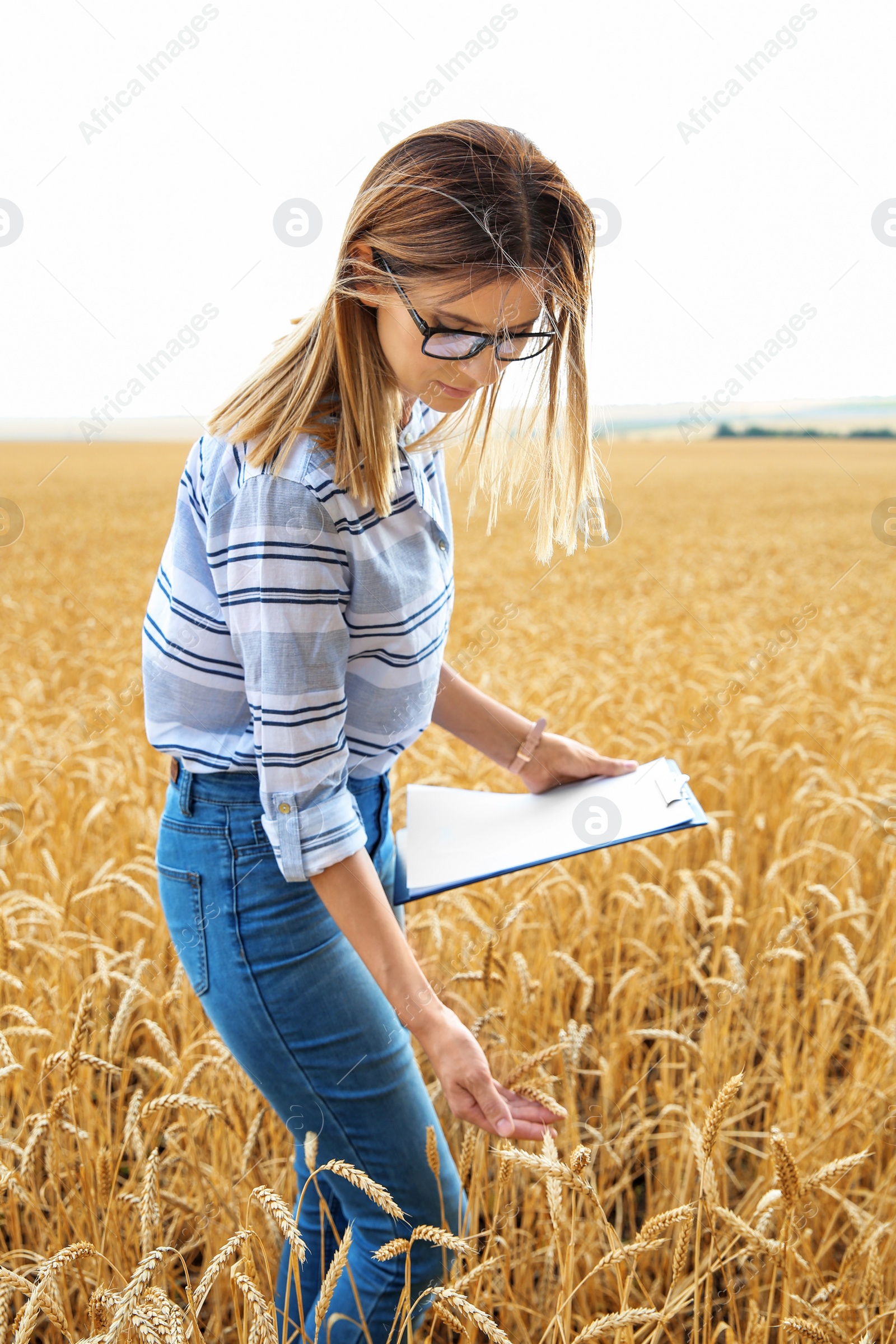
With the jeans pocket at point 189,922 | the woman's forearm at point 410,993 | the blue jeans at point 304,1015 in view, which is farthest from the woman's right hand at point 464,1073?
the jeans pocket at point 189,922

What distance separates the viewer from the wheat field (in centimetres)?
101

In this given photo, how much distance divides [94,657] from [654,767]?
4.05 metres

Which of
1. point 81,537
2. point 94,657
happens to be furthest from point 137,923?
point 81,537

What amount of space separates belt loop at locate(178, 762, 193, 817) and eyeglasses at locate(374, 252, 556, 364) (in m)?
0.56

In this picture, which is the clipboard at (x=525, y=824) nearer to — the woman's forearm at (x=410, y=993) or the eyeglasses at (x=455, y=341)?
the woman's forearm at (x=410, y=993)

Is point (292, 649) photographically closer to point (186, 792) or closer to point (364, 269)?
point (186, 792)

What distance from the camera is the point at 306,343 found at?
99cm

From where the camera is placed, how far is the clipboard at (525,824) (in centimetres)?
105

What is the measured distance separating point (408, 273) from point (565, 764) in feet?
2.45

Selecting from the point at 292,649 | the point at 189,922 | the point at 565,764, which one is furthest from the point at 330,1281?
the point at 565,764

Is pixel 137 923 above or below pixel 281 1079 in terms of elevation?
below

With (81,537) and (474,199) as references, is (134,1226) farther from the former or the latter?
(81,537)

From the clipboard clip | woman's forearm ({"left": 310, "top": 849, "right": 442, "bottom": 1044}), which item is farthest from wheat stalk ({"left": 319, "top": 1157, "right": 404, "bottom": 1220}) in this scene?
the clipboard clip

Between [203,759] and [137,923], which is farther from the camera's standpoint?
[137,923]
